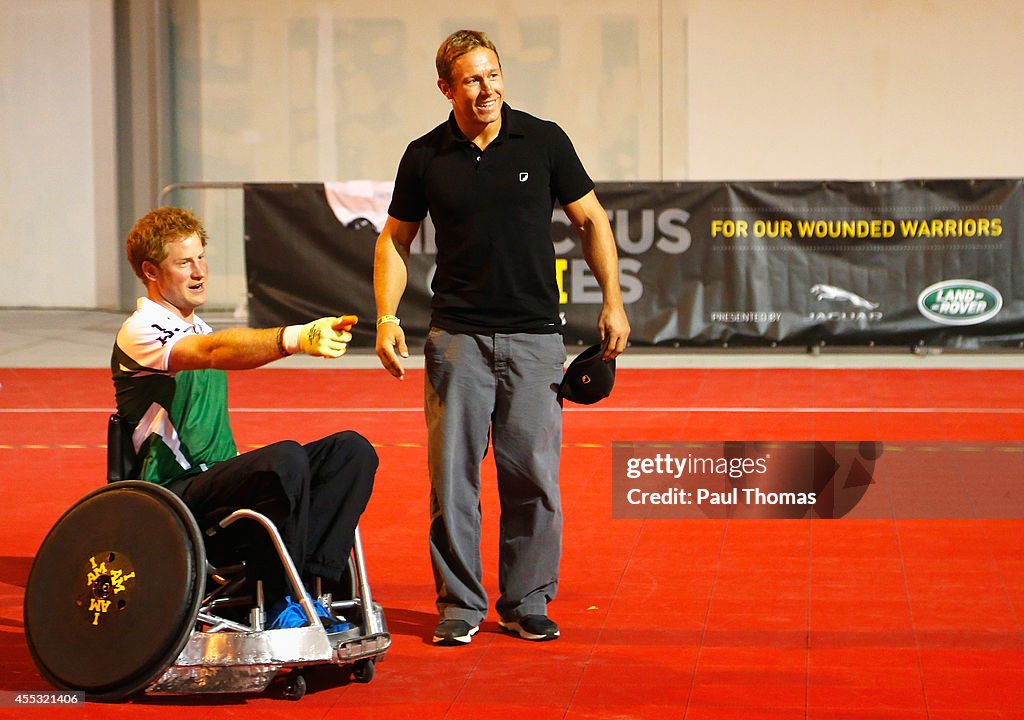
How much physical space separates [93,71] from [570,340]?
26.9ft

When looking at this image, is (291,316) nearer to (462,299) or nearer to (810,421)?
(810,421)

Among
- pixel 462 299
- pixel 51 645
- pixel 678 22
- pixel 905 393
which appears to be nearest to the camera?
pixel 51 645

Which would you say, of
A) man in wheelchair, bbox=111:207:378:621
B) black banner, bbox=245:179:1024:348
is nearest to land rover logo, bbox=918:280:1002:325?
black banner, bbox=245:179:1024:348

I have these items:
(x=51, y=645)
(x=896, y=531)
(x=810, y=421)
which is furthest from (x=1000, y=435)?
(x=51, y=645)

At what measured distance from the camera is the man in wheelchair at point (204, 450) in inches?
175

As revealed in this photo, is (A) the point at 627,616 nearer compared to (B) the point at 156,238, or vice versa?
(B) the point at 156,238

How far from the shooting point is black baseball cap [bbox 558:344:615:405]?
17.4 ft

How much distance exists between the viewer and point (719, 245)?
13.9 m

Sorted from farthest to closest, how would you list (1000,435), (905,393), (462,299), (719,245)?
(719,245)
(905,393)
(1000,435)
(462,299)

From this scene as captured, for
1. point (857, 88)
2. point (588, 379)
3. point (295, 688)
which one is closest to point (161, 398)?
point (295, 688)

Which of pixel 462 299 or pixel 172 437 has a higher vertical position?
pixel 462 299

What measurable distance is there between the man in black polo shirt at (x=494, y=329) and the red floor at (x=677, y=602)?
0.91 feet

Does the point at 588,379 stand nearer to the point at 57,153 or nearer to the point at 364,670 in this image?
the point at 364,670

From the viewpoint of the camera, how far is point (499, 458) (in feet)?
17.5
